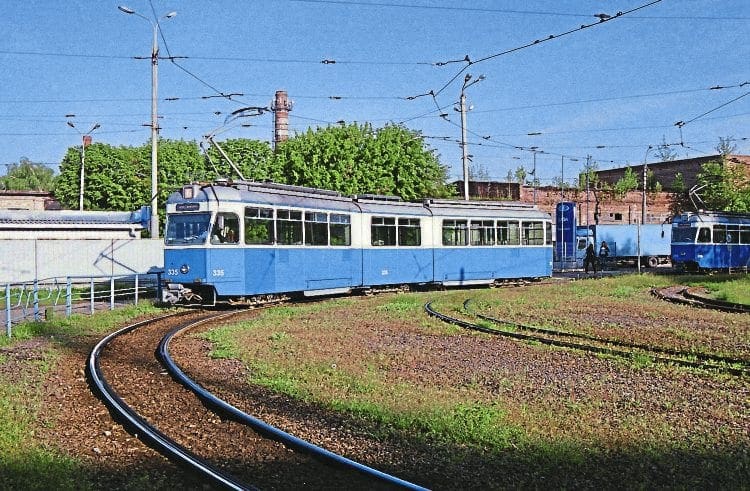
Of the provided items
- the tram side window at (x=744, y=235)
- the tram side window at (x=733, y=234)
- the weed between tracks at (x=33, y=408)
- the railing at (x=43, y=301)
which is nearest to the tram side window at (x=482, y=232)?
the railing at (x=43, y=301)

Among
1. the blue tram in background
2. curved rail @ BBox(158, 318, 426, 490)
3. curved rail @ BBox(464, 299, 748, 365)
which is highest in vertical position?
the blue tram in background

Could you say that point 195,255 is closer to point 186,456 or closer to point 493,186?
point 186,456

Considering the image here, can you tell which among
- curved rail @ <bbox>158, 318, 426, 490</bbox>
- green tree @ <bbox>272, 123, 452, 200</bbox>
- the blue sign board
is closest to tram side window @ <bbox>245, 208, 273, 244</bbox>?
curved rail @ <bbox>158, 318, 426, 490</bbox>

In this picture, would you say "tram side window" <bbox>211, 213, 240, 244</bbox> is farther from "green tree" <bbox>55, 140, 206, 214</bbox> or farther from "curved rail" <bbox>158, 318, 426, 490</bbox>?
"green tree" <bbox>55, 140, 206, 214</bbox>

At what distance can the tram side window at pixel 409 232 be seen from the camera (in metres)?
24.0

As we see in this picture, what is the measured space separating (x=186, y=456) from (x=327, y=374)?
3.60 meters

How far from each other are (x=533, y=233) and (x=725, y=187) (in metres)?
38.4

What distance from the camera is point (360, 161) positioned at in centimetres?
4153

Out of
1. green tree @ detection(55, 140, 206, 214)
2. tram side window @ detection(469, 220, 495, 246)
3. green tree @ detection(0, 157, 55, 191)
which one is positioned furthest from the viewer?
green tree @ detection(0, 157, 55, 191)

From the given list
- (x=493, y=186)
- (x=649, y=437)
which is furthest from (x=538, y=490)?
(x=493, y=186)

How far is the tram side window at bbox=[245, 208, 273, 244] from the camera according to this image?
60.3 feet

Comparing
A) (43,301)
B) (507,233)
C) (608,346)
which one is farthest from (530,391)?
(507,233)

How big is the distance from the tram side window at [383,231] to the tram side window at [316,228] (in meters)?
2.22

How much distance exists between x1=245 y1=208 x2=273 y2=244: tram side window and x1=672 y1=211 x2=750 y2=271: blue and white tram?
81.7ft
